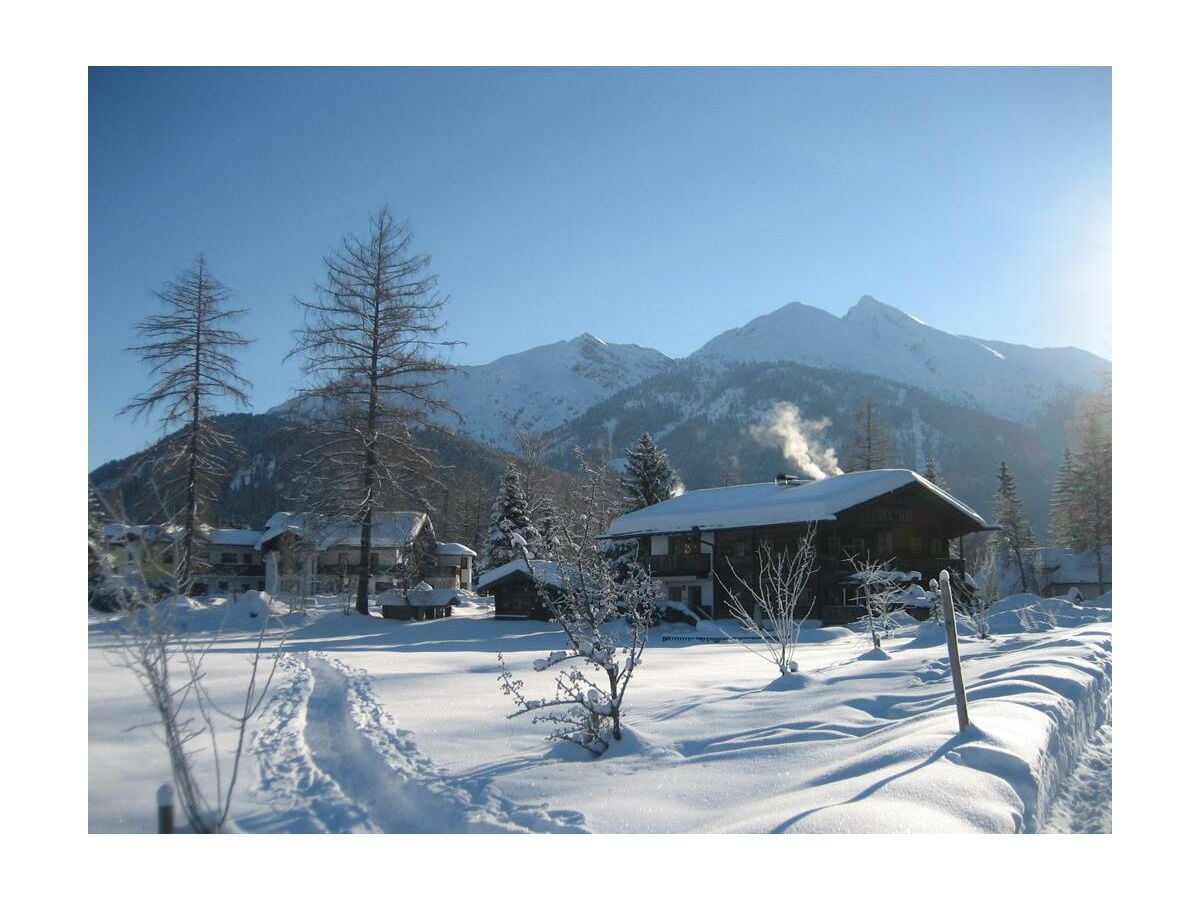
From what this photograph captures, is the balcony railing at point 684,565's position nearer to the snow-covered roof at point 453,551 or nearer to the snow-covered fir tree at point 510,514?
the snow-covered fir tree at point 510,514

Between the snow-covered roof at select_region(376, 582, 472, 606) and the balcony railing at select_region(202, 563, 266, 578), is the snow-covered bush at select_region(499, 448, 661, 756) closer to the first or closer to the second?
the snow-covered roof at select_region(376, 582, 472, 606)

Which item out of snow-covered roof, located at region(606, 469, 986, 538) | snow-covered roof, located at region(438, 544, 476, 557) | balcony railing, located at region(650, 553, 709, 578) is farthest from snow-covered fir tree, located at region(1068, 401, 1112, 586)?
snow-covered roof, located at region(438, 544, 476, 557)

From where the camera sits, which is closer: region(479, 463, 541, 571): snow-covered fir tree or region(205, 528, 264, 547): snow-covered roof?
region(479, 463, 541, 571): snow-covered fir tree

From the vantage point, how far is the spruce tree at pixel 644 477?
42.3 metres

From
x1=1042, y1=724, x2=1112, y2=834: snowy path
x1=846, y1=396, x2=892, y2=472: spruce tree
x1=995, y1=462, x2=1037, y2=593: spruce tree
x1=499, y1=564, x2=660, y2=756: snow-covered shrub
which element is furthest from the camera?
x1=846, y1=396, x2=892, y2=472: spruce tree

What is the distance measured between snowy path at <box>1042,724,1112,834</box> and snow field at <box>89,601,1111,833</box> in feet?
0.37

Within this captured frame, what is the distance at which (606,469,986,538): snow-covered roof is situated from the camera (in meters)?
29.7

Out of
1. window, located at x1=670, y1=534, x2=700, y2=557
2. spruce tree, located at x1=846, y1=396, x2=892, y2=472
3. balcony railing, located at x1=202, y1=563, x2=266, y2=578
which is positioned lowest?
balcony railing, located at x1=202, y1=563, x2=266, y2=578

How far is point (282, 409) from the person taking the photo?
2650 centimetres

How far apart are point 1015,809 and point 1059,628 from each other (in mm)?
15811

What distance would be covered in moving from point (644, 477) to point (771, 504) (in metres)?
12.5
